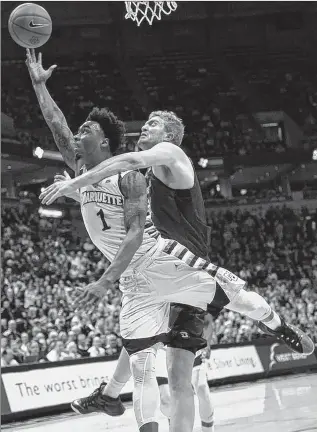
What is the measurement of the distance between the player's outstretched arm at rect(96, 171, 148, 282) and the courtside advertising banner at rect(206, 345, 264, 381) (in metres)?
9.39

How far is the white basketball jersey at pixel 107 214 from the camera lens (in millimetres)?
4211

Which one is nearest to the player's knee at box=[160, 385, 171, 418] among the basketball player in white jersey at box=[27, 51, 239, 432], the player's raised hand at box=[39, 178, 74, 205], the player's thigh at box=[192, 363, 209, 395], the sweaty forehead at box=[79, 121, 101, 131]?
the player's thigh at box=[192, 363, 209, 395]

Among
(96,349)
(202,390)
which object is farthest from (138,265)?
(96,349)

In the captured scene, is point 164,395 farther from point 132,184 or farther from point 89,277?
point 89,277

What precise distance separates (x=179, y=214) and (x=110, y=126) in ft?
2.34

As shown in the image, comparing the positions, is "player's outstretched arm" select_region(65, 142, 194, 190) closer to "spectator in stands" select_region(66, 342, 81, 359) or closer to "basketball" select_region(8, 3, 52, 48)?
"basketball" select_region(8, 3, 52, 48)

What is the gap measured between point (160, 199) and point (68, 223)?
54.3 feet

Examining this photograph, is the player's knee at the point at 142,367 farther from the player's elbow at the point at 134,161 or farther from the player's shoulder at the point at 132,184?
the player's elbow at the point at 134,161

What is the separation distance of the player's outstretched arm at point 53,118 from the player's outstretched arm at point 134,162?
35.4 inches

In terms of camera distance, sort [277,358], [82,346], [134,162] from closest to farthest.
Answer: [134,162] < [82,346] < [277,358]

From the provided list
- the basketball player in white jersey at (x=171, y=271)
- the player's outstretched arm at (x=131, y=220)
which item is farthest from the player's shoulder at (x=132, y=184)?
the basketball player in white jersey at (x=171, y=271)

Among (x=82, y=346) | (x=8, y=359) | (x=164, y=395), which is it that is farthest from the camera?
(x=82, y=346)

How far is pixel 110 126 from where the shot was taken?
441 cm

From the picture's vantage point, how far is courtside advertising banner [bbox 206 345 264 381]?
1319cm
